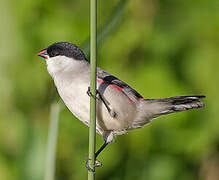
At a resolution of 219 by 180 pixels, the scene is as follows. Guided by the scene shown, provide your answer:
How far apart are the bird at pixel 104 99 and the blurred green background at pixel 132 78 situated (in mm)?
1061

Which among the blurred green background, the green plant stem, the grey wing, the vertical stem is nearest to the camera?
the vertical stem

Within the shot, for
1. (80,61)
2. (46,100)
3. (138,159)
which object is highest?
(80,61)

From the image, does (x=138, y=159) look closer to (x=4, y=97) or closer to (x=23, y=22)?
(x=4, y=97)

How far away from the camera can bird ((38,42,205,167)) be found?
2.66 metres

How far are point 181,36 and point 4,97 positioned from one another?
1.84 metres

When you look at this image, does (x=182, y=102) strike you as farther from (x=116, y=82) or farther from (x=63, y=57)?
(x=63, y=57)

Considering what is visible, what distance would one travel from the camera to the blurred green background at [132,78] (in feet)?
13.2

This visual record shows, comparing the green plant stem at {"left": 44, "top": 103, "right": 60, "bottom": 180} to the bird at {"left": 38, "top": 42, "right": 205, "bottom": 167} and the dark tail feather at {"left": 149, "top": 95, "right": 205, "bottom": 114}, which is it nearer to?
the bird at {"left": 38, "top": 42, "right": 205, "bottom": 167}

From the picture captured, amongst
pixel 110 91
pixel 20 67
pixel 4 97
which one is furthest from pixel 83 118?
pixel 20 67

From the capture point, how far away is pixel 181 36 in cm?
437

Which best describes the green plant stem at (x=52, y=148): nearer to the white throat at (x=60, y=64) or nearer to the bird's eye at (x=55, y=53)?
the white throat at (x=60, y=64)

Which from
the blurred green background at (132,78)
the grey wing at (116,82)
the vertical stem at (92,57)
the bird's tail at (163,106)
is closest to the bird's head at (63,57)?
the grey wing at (116,82)

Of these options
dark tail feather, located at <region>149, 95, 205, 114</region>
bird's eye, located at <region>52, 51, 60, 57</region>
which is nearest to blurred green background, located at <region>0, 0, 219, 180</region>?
bird's eye, located at <region>52, 51, 60, 57</region>

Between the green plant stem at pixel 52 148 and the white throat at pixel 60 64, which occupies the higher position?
the white throat at pixel 60 64
